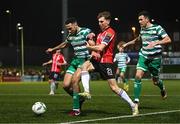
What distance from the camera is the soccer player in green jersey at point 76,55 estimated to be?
12.7 m

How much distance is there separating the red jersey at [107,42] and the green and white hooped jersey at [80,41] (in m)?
0.71

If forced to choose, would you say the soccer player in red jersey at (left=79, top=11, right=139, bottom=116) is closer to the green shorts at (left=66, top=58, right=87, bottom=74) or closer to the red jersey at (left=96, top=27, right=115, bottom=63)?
the red jersey at (left=96, top=27, right=115, bottom=63)

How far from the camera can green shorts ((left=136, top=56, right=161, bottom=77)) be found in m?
14.6

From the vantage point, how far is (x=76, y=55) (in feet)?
43.4

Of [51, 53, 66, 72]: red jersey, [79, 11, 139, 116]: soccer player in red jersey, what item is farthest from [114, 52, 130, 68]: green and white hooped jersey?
[79, 11, 139, 116]: soccer player in red jersey

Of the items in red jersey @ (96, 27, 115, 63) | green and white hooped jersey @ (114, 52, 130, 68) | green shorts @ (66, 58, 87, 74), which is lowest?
green shorts @ (66, 58, 87, 74)

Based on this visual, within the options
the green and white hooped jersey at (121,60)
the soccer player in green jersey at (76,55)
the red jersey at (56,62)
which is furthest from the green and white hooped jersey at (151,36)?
the green and white hooped jersey at (121,60)

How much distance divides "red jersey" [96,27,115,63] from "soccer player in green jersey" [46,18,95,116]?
0.40 meters

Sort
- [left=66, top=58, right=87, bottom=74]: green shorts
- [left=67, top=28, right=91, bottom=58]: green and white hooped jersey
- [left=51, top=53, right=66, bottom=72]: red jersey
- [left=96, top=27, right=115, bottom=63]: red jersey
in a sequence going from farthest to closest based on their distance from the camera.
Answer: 1. [left=51, top=53, right=66, bottom=72]: red jersey
2. [left=66, top=58, right=87, bottom=74]: green shorts
3. [left=67, top=28, right=91, bottom=58]: green and white hooped jersey
4. [left=96, top=27, right=115, bottom=63]: red jersey

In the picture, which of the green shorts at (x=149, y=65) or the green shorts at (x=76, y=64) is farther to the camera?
the green shorts at (x=149, y=65)

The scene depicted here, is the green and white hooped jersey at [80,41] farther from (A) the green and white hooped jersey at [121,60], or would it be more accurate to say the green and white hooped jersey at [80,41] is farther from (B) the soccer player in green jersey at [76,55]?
(A) the green and white hooped jersey at [121,60]

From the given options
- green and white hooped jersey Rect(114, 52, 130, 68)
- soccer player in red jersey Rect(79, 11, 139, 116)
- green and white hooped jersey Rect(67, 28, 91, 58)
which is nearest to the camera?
soccer player in red jersey Rect(79, 11, 139, 116)

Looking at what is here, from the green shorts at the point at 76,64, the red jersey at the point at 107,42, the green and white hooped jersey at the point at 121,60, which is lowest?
the green shorts at the point at 76,64

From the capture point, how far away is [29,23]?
8406 centimetres
